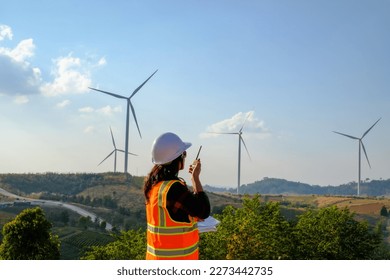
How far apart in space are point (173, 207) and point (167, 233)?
37cm

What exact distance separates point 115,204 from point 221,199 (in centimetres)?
4432

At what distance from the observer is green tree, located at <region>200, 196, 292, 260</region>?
4238 cm

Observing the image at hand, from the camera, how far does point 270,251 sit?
43219 millimetres

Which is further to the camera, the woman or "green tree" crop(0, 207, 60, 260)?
"green tree" crop(0, 207, 60, 260)

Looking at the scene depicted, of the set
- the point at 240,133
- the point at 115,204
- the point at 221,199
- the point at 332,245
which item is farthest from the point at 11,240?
the point at 221,199

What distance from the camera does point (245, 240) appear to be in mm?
43000

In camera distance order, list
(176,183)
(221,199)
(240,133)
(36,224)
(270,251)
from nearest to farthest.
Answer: (176,183), (270,251), (36,224), (240,133), (221,199)

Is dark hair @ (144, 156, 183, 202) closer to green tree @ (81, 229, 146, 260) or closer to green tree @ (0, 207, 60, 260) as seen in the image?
green tree @ (81, 229, 146, 260)

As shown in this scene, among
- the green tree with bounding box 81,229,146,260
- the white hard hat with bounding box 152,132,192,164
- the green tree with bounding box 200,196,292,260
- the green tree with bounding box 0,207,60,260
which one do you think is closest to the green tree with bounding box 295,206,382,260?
the green tree with bounding box 200,196,292,260

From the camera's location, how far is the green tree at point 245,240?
1668 inches

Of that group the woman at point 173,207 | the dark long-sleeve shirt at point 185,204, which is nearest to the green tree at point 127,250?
the woman at point 173,207

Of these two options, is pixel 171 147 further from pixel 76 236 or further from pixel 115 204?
pixel 115 204

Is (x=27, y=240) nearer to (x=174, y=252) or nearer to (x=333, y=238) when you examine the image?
(x=333, y=238)

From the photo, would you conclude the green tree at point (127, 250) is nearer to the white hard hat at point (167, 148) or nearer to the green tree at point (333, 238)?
the green tree at point (333, 238)
